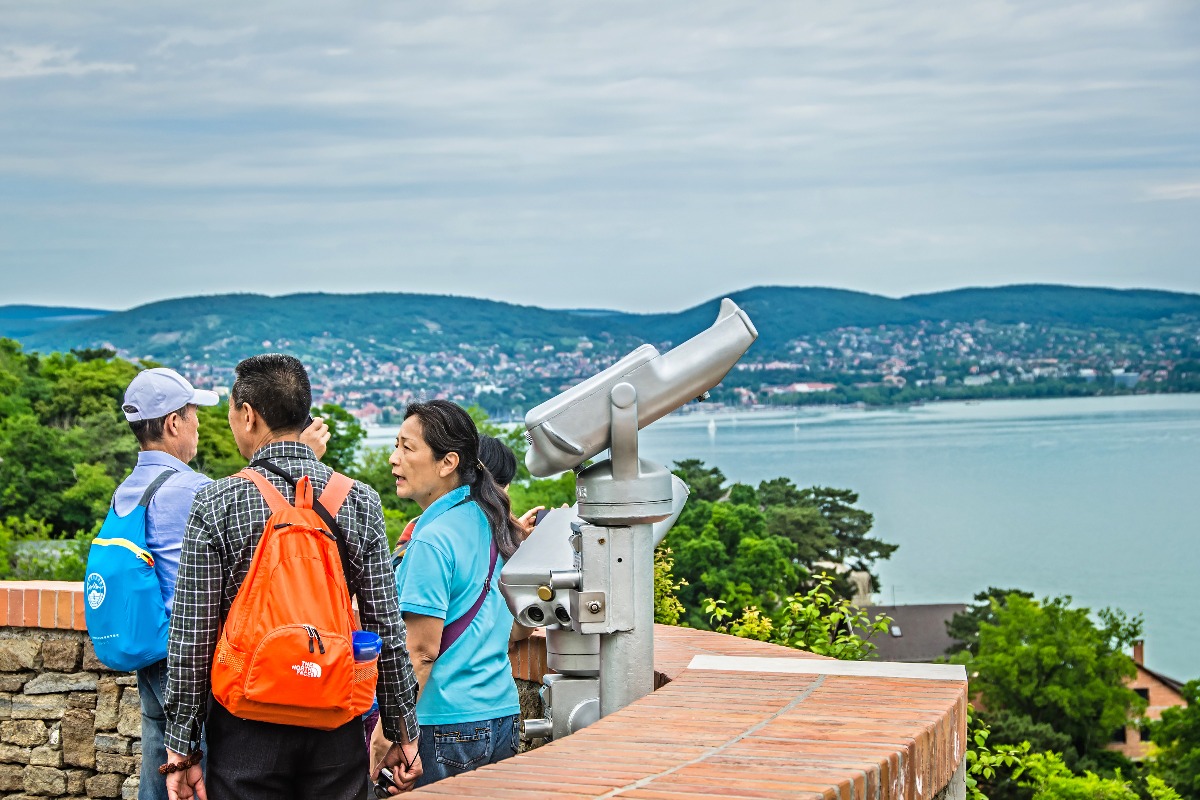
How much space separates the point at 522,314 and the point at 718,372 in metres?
88.1

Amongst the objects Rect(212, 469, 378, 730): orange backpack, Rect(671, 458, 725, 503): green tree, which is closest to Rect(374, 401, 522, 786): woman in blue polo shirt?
Rect(212, 469, 378, 730): orange backpack

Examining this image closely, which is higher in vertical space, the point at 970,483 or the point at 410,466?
the point at 410,466

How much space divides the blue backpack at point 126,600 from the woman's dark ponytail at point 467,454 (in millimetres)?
789

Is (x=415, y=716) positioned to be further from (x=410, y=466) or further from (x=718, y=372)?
(x=718, y=372)

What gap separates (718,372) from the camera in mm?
3172

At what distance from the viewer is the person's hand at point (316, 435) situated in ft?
11.7

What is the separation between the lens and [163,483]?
3.57 m

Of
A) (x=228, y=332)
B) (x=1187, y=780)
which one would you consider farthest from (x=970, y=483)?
(x=1187, y=780)

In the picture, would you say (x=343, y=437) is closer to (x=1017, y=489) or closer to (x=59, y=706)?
(x=59, y=706)

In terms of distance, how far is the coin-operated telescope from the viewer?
304cm

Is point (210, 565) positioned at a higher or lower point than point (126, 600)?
higher

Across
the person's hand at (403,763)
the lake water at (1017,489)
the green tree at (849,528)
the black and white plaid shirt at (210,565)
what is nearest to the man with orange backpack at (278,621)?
the black and white plaid shirt at (210,565)

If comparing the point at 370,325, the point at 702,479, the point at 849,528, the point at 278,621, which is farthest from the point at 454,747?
the point at 370,325

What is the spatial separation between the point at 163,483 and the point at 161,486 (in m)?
0.01
